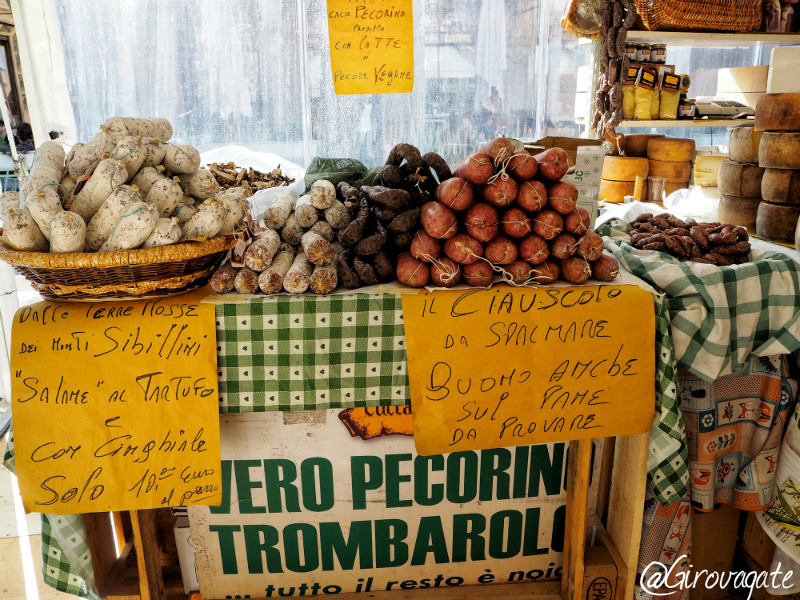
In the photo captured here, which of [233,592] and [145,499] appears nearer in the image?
[145,499]

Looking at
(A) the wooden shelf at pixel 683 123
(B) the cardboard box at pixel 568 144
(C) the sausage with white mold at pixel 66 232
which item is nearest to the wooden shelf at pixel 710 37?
(A) the wooden shelf at pixel 683 123

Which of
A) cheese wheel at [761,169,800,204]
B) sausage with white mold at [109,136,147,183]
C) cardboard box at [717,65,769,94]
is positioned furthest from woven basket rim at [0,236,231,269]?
cardboard box at [717,65,769,94]

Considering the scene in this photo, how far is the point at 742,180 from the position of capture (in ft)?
7.09

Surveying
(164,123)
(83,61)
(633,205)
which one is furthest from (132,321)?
(83,61)

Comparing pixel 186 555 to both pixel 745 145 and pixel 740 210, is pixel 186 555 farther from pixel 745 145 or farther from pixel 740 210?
pixel 745 145

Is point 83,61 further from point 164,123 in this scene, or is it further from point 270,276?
point 270,276

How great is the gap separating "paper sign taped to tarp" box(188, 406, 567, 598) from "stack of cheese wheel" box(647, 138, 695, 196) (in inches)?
72.0

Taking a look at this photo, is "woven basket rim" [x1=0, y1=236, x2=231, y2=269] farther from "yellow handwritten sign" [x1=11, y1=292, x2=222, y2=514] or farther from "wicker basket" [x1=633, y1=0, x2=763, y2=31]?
"wicker basket" [x1=633, y1=0, x2=763, y2=31]

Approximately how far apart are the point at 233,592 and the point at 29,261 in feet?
3.92

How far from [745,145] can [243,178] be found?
2105 millimetres

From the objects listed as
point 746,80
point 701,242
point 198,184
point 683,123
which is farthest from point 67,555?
point 746,80

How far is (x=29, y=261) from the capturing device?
4.10ft

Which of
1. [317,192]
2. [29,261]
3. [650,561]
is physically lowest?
[650,561]

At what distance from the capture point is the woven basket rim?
4.10 ft
